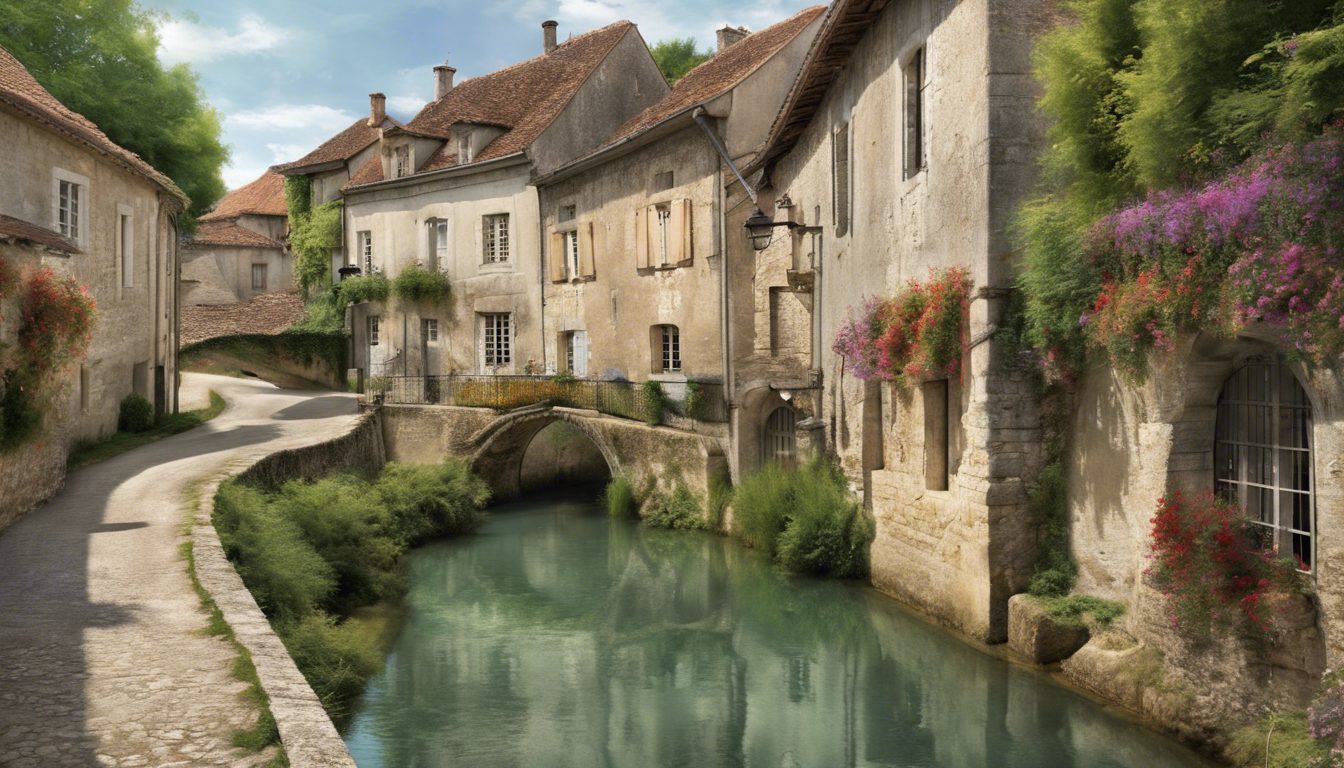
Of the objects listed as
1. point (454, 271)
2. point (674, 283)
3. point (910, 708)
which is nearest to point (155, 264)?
point (454, 271)

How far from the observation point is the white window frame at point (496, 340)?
25.0m

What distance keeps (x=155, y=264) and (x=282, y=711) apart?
53.5 ft

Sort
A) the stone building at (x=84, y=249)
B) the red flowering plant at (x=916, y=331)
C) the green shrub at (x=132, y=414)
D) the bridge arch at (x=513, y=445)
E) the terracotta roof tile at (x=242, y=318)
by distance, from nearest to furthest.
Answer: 1. the red flowering plant at (x=916, y=331)
2. the stone building at (x=84, y=249)
3. the green shrub at (x=132, y=414)
4. the bridge arch at (x=513, y=445)
5. the terracotta roof tile at (x=242, y=318)

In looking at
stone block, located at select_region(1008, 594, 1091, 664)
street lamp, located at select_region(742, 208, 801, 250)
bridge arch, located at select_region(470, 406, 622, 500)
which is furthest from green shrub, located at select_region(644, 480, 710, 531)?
stone block, located at select_region(1008, 594, 1091, 664)

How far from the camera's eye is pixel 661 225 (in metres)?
19.9

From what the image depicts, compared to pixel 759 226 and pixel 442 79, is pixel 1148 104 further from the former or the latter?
pixel 442 79

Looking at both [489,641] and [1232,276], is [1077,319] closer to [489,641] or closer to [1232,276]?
[1232,276]

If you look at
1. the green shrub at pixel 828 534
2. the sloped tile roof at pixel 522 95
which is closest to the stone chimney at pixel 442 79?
the sloped tile roof at pixel 522 95

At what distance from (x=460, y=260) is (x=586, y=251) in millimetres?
4855

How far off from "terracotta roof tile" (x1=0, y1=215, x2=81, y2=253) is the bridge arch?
9.53 meters

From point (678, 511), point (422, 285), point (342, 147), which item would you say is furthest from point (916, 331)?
point (342, 147)

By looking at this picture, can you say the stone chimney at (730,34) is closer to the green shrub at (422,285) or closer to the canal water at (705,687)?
the green shrub at (422,285)

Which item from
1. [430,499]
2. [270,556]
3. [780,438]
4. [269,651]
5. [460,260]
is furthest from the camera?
[460,260]

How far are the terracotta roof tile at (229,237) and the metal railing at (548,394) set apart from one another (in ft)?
57.1
